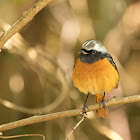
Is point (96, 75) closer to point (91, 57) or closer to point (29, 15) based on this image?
point (91, 57)

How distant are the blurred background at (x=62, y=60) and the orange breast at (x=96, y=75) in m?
1.20

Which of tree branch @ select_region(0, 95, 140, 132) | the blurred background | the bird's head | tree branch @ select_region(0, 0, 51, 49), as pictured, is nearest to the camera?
tree branch @ select_region(0, 0, 51, 49)

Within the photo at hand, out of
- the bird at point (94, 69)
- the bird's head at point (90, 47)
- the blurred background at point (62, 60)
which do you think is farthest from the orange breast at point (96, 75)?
the blurred background at point (62, 60)

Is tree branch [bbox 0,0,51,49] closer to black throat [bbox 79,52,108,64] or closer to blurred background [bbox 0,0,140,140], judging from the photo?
black throat [bbox 79,52,108,64]

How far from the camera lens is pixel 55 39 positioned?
19.3ft

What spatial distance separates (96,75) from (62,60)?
6.20 ft

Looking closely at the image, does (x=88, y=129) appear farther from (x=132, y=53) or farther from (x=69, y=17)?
(x=69, y=17)

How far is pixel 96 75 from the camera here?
3.74 metres

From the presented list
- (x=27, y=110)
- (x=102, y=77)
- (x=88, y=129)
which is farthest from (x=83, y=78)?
(x=88, y=129)

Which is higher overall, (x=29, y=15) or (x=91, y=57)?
(x=91, y=57)

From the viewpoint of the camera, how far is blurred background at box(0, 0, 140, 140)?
5211 millimetres

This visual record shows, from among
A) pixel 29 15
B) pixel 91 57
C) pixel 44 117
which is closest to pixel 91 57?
pixel 91 57

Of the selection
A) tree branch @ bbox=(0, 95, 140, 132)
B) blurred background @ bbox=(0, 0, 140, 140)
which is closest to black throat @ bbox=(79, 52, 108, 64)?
tree branch @ bbox=(0, 95, 140, 132)

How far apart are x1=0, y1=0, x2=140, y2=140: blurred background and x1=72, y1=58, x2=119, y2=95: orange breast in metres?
1.20
